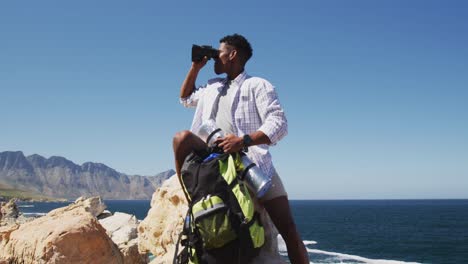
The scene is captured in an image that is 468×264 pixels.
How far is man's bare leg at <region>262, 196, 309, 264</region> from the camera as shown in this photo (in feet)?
13.4

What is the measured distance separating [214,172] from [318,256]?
52449 mm

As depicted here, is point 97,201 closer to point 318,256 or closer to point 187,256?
point 318,256

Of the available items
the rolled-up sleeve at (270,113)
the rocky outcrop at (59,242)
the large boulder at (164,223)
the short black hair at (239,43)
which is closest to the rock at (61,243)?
the rocky outcrop at (59,242)

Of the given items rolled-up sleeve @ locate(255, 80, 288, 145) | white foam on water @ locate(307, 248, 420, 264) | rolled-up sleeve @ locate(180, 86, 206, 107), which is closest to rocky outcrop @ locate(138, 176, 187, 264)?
rolled-up sleeve @ locate(180, 86, 206, 107)

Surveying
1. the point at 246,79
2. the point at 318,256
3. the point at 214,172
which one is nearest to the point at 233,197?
the point at 214,172

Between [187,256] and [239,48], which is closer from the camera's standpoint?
[187,256]

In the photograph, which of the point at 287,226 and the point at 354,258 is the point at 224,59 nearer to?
the point at 287,226

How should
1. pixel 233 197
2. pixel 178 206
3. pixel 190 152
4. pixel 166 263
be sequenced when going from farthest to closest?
1. pixel 178 206
2. pixel 166 263
3. pixel 190 152
4. pixel 233 197

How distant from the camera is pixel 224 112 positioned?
4.22 metres

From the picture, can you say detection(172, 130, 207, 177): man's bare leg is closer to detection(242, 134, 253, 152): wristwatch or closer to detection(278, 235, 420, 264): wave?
detection(242, 134, 253, 152): wristwatch

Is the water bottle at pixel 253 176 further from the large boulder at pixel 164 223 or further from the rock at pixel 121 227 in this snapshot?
the rock at pixel 121 227

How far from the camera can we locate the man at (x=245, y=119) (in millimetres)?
3807

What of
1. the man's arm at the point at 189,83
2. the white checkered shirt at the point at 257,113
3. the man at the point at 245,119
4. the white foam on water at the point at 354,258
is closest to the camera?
the man at the point at 245,119

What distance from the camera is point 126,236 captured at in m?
20.2
